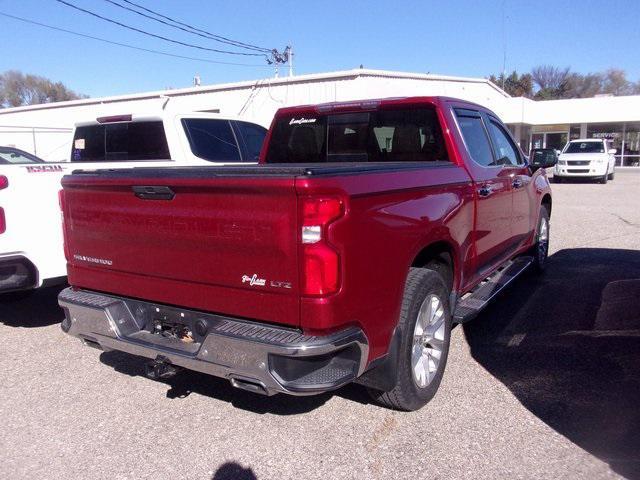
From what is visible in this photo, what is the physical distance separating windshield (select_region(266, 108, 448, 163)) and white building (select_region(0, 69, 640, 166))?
502cm

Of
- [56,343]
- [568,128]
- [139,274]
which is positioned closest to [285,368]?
[139,274]

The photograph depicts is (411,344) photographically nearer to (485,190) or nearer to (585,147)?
(485,190)

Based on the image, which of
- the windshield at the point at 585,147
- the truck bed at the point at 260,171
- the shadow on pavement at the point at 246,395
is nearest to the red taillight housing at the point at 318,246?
the truck bed at the point at 260,171

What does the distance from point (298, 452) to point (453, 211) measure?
1855 millimetres

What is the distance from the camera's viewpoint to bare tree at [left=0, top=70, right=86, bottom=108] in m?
61.9

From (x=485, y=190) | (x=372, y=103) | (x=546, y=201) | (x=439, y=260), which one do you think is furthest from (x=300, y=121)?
(x=546, y=201)

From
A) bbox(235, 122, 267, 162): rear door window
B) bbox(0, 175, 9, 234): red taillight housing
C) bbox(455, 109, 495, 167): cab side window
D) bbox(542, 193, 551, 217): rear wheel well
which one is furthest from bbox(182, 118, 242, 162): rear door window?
bbox(542, 193, 551, 217): rear wheel well

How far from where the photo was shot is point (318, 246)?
2.68m

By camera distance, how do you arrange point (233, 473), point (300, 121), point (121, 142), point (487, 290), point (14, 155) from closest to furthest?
point (233, 473), point (487, 290), point (300, 121), point (121, 142), point (14, 155)

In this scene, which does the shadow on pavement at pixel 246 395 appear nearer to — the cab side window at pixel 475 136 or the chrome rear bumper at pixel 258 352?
the chrome rear bumper at pixel 258 352

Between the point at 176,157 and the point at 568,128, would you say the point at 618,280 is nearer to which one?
the point at 176,157

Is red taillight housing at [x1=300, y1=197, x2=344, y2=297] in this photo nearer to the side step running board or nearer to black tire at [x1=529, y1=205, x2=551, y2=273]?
the side step running board

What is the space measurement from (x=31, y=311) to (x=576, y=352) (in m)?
5.41

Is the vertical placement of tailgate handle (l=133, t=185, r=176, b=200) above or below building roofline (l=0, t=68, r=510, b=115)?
below
